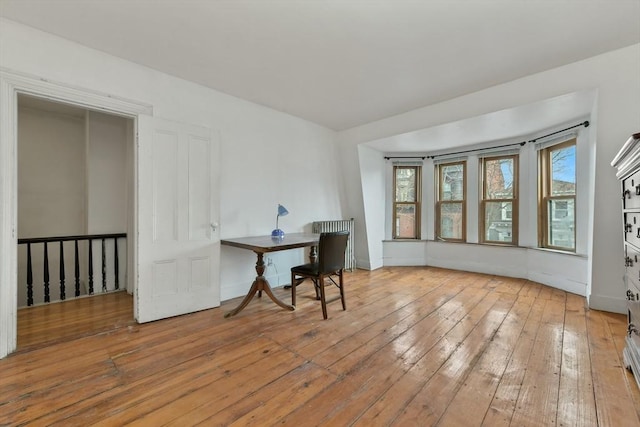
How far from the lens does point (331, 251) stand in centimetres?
289

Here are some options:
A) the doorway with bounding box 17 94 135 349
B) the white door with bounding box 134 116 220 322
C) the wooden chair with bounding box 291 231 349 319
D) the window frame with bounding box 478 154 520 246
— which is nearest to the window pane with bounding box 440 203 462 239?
the window frame with bounding box 478 154 520 246

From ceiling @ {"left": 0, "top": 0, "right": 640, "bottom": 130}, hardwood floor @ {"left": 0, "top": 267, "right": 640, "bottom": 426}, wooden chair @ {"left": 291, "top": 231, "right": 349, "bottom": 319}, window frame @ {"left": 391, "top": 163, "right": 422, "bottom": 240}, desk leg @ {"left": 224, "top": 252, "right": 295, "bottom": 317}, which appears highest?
ceiling @ {"left": 0, "top": 0, "right": 640, "bottom": 130}

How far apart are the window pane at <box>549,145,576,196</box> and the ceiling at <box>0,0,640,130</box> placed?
64.5 inches

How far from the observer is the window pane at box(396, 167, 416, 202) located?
537 cm

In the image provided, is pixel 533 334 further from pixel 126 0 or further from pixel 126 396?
pixel 126 0

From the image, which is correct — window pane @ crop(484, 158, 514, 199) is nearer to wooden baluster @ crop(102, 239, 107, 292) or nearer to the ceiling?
the ceiling

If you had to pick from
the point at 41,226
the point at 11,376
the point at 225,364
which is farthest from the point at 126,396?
the point at 41,226

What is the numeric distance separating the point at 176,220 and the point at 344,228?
2693 mm

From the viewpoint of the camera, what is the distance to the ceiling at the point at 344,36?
76.2 inches

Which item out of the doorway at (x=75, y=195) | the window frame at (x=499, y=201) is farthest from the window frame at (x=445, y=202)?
the doorway at (x=75, y=195)

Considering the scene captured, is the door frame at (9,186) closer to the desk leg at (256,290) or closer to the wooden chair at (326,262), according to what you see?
the desk leg at (256,290)

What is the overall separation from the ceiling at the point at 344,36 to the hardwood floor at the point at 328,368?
2542 mm

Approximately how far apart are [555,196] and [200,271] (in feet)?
16.0

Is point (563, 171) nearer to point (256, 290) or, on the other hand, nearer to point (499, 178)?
point (499, 178)
